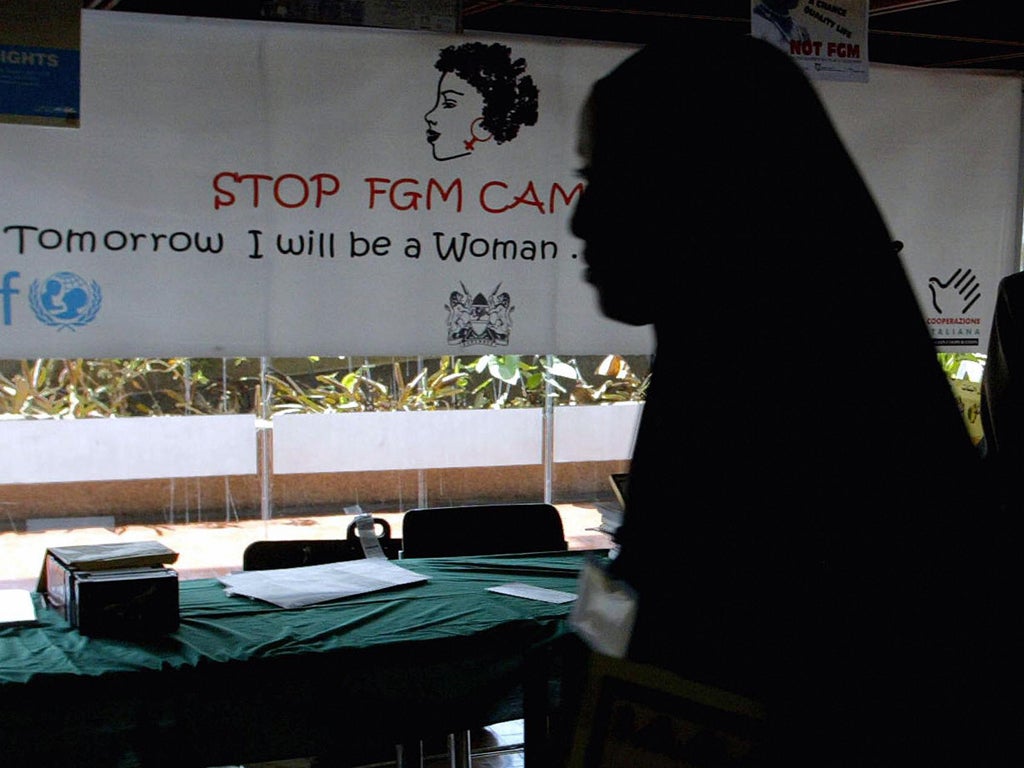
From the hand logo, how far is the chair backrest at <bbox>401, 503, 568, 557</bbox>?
2.19 metres

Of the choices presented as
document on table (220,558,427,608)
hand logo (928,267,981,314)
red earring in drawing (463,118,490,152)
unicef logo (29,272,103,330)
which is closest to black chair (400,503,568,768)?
document on table (220,558,427,608)

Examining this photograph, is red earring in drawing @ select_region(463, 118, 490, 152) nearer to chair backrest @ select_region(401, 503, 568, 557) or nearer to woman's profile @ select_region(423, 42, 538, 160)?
woman's profile @ select_region(423, 42, 538, 160)

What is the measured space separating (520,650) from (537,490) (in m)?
2.51

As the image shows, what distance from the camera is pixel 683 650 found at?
1.10 metres

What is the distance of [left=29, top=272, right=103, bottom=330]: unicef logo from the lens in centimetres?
407

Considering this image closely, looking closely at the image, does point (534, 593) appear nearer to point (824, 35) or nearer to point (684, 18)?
point (824, 35)

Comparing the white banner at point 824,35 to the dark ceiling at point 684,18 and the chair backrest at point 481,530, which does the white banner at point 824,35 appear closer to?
the dark ceiling at point 684,18

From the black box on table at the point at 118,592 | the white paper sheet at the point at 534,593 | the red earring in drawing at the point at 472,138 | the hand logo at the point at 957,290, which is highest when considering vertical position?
the red earring in drawing at the point at 472,138

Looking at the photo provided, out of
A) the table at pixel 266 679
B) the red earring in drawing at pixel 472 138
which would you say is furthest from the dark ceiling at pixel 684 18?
the table at pixel 266 679

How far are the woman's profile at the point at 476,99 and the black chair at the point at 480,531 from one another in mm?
1398

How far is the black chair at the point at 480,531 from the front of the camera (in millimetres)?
→ 3727

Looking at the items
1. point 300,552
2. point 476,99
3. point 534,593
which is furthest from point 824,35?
point 300,552

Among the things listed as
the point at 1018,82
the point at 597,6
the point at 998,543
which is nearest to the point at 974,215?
the point at 1018,82

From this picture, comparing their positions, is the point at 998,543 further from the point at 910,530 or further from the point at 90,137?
the point at 90,137
